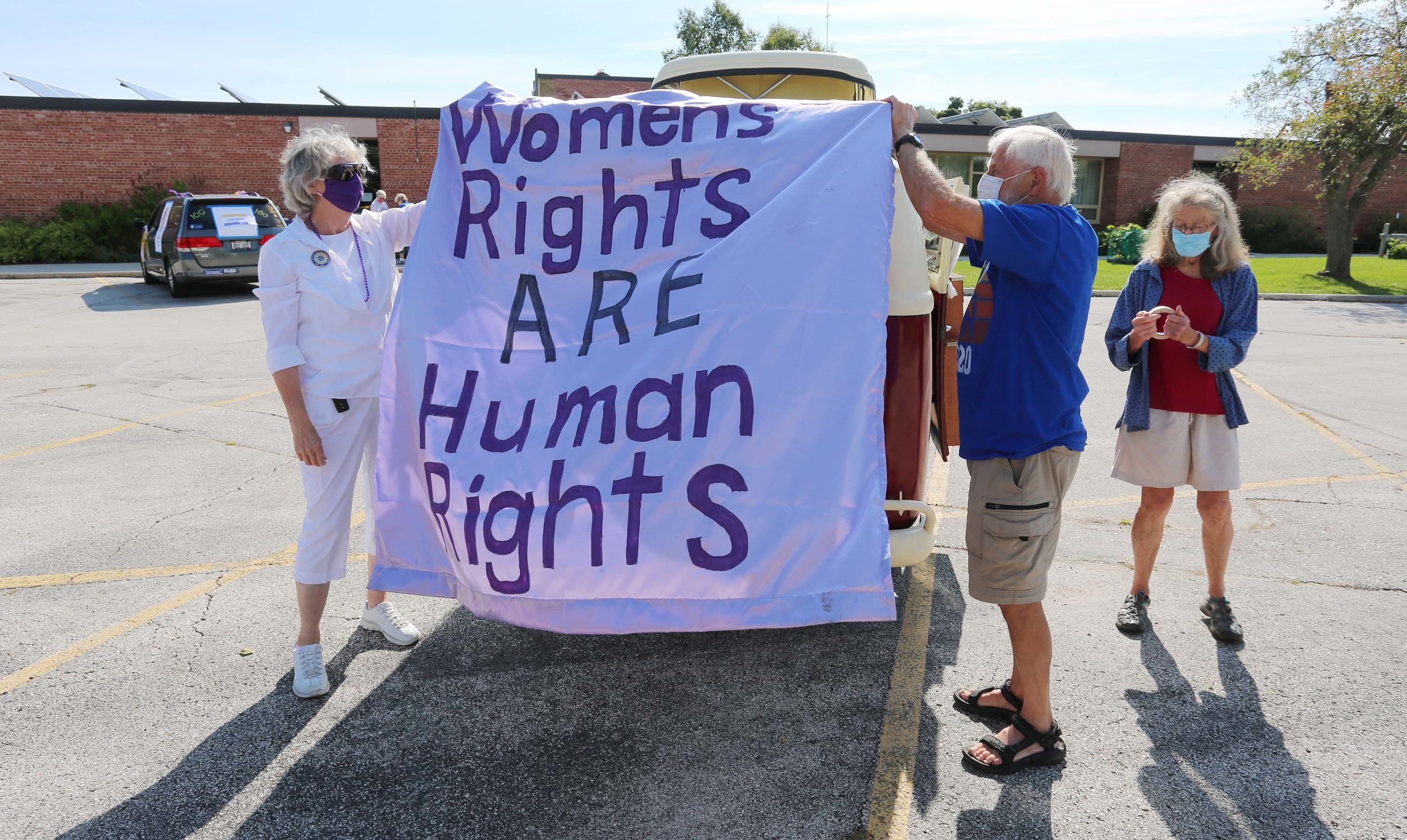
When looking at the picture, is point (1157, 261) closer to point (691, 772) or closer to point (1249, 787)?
point (1249, 787)

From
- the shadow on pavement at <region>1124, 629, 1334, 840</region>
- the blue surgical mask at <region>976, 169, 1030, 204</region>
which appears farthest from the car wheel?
the shadow on pavement at <region>1124, 629, 1334, 840</region>

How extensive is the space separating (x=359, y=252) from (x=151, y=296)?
643 inches

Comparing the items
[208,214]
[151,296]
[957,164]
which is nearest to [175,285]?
[151,296]

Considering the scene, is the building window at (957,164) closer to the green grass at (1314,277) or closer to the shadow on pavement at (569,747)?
the green grass at (1314,277)

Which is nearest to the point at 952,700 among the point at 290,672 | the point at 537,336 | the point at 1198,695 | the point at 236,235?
the point at 1198,695

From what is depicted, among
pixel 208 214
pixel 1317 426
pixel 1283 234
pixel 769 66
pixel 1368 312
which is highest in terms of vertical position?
pixel 1283 234

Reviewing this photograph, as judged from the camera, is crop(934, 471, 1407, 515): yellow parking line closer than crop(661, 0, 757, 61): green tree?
Yes

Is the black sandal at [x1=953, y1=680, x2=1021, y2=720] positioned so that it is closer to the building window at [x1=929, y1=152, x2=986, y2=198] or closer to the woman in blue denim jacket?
the woman in blue denim jacket

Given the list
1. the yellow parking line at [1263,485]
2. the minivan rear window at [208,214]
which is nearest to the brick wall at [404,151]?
the minivan rear window at [208,214]

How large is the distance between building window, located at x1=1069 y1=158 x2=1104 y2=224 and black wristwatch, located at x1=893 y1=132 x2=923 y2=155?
3497cm

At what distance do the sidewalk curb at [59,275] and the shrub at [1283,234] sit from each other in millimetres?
35814

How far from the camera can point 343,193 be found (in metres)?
3.42

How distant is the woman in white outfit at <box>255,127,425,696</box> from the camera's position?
3336 mm

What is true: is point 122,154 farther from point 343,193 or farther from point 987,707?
point 987,707
